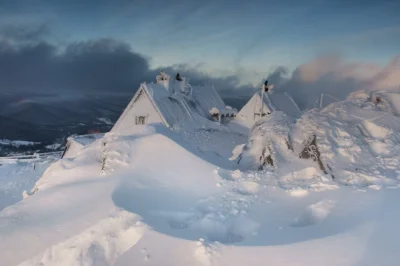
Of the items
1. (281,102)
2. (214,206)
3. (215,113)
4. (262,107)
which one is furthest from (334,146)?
(281,102)

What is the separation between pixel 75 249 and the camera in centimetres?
500

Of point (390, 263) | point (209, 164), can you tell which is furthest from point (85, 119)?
point (390, 263)

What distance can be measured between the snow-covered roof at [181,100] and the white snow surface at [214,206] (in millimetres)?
11436

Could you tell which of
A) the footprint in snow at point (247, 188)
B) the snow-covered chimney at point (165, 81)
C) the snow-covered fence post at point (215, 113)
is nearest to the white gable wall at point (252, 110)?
the snow-covered fence post at point (215, 113)

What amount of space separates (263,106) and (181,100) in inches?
242

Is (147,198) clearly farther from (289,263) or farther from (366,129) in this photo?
(366,129)

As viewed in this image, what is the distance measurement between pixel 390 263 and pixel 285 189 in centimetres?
298

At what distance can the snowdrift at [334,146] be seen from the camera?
731 centimetres

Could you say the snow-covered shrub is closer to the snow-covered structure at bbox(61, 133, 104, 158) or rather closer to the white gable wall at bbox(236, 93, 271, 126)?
the white gable wall at bbox(236, 93, 271, 126)

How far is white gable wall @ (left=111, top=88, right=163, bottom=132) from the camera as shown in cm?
2028

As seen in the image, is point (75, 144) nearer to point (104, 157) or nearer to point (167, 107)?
point (167, 107)

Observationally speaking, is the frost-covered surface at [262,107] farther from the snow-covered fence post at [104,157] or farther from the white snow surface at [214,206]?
the snow-covered fence post at [104,157]

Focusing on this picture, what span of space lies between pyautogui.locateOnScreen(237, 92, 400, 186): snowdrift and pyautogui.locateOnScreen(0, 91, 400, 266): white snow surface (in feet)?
0.12

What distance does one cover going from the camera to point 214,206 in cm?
629
